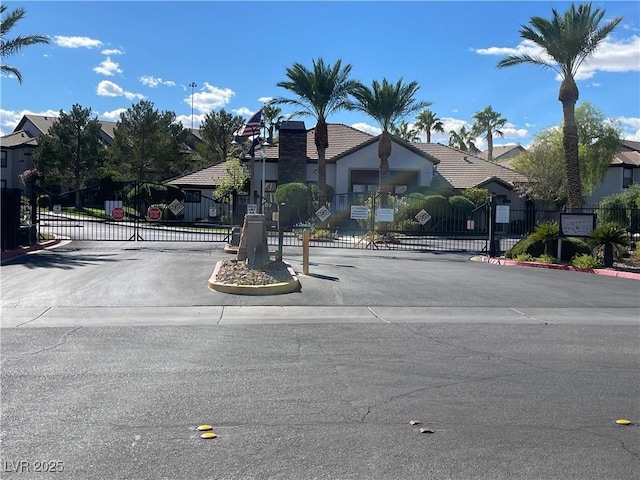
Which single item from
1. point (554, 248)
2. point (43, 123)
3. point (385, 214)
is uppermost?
point (43, 123)

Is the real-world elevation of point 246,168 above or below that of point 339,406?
above

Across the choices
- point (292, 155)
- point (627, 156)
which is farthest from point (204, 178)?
point (627, 156)

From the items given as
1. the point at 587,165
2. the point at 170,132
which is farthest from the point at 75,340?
the point at 170,132

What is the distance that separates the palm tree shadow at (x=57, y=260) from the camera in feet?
51.8

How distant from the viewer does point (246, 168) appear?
42750mm

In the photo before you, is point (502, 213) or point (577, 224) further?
point (502, 213)

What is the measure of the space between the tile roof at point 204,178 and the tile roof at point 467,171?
55.0 ft

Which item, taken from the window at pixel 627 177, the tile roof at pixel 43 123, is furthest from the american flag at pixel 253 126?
the tile roof at pixel 43 123

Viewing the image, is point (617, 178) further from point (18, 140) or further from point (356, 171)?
point (18, 140)

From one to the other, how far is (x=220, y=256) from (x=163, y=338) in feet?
35.7

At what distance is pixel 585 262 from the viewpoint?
18.7 meters

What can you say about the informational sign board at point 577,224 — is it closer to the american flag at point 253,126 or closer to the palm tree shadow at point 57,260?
the american flag at point 253,126

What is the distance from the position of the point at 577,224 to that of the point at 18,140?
56.8 metres

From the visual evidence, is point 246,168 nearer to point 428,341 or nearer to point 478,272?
point 478,272
